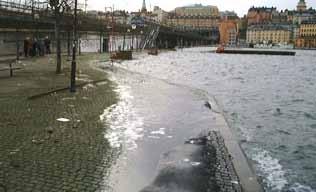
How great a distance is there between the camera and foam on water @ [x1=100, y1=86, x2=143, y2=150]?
43.1ft

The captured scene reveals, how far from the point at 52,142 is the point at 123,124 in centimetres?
355

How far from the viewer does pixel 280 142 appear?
1739 centimetres

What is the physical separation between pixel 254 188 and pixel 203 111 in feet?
34.0

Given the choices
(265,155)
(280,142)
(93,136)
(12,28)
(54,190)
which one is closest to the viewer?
(54,190)

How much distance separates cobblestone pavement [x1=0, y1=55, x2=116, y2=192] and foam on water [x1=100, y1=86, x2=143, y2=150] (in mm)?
Result: 291

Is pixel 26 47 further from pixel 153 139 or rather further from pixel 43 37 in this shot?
pixel 153 139

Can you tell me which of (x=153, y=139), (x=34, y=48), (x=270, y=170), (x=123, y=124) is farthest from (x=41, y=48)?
(x=270, y=170)

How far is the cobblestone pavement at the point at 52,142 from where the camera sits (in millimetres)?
9477

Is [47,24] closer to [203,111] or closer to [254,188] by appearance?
[203,111]

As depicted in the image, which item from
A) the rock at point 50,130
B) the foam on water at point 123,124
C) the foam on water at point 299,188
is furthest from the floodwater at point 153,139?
the foam on water at point 299,188

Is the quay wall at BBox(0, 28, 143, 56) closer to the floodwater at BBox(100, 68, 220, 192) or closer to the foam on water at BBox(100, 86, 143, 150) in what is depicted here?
the floodwater at BBox(100, 68, 220, 192)

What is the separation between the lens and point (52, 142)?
489 inches

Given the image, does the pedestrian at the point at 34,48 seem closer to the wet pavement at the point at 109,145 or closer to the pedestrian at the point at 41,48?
the pedestrian at the point at 41,48

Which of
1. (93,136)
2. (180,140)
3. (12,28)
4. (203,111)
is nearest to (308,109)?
(203,111)
